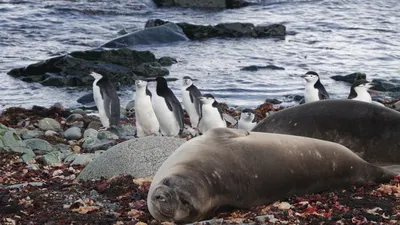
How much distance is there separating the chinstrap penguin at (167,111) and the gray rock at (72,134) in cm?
143

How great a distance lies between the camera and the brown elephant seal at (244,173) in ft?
16.1

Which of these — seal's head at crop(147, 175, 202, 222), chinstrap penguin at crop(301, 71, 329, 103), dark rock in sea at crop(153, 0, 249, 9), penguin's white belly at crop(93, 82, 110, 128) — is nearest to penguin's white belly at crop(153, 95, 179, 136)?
penguin's white belly at crop(93, 82, 110, 128)

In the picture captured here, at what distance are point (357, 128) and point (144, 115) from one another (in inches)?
239

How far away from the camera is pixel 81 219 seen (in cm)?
526

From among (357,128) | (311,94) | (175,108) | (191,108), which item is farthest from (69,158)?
(311,94)

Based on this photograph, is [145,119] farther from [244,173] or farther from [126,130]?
[244,173]

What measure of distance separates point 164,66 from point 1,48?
18.7ft

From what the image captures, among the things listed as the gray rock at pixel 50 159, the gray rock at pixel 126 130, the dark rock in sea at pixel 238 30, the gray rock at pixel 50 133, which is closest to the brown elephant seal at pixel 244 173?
the gray rock at pixel 50 159

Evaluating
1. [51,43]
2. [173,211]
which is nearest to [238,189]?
[173,211]

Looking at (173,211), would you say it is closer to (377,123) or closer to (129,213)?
(129,213)

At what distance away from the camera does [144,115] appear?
490 inches

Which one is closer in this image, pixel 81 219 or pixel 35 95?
pixel 81 219

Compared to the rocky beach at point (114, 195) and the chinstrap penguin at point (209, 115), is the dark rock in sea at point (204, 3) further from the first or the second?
the rocky beach at point (114, 195)

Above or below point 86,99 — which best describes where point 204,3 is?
below
